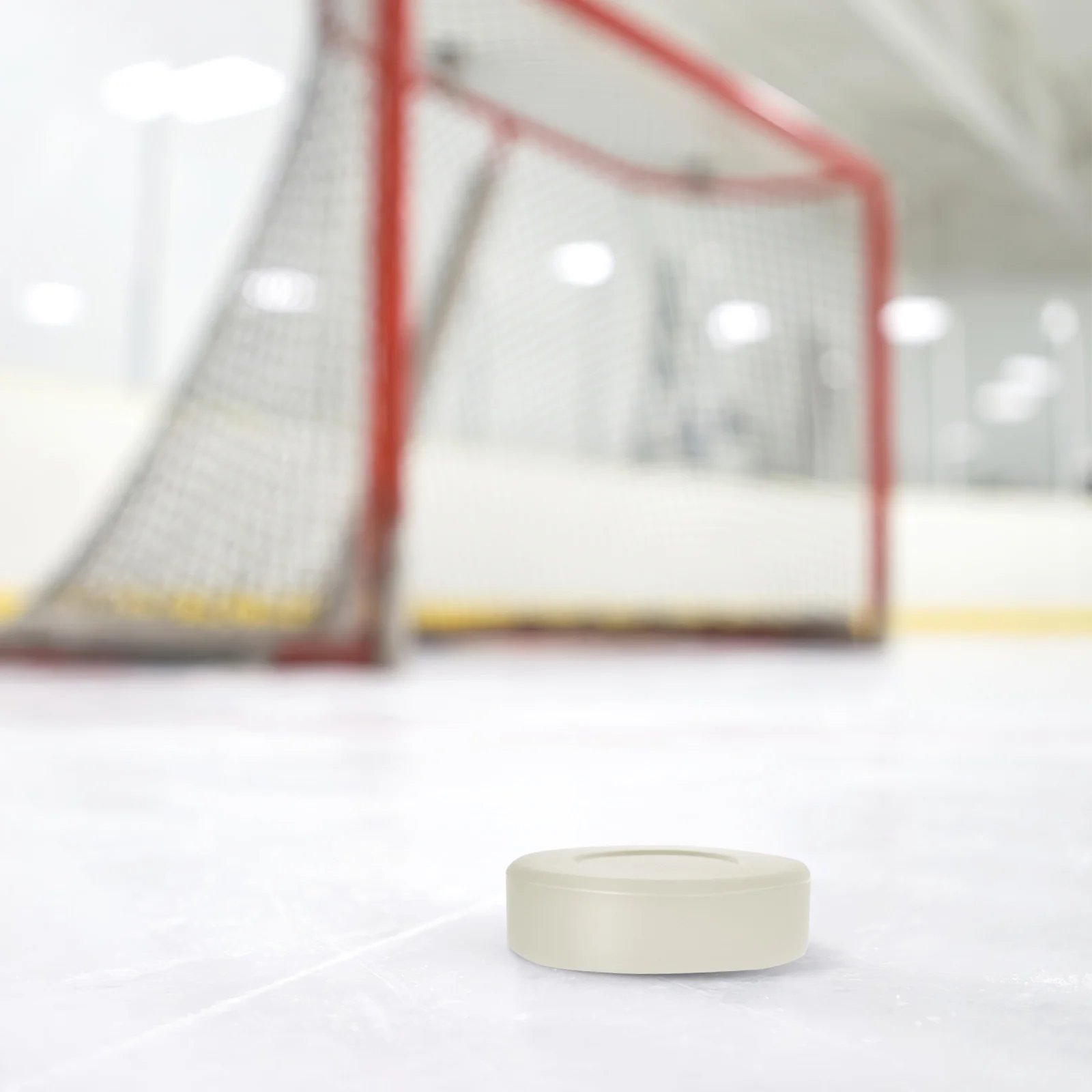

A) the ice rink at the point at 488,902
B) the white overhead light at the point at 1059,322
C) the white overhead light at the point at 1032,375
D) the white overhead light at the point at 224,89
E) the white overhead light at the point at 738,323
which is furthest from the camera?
the white overhead light at the point at 1059,322

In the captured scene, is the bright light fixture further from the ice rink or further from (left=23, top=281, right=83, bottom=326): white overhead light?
(left=23, top=281, right=83, bottom=326): white overhead light

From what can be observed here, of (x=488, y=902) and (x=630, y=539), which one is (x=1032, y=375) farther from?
(x=488, y=902)

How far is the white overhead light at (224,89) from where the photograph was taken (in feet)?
15.3

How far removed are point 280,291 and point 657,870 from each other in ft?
7.74

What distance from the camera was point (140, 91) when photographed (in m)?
4.48

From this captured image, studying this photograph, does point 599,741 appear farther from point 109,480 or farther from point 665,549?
point 665,549

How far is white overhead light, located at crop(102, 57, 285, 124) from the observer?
443 centimetres

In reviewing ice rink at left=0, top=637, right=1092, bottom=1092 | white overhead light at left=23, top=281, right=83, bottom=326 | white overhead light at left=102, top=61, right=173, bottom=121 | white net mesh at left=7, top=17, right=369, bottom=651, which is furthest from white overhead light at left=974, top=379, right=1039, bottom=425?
ice rink at left=0, top=637, right=1092, bottom=1092

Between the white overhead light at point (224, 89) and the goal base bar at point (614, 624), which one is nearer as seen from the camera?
the goal base bar at point (614, 624)

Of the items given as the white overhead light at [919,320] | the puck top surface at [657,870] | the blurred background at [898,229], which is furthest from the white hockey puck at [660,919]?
the white overhead light at [919,320]

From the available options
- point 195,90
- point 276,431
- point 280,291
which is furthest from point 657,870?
point 195,90

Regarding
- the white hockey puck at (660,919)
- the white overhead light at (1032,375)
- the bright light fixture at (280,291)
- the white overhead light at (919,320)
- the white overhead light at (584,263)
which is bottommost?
the white hockey puck at (660,919)

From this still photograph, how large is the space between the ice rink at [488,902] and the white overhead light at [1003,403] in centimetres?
778

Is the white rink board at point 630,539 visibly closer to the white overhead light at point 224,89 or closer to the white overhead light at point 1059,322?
the white overhead light at point 224,89
